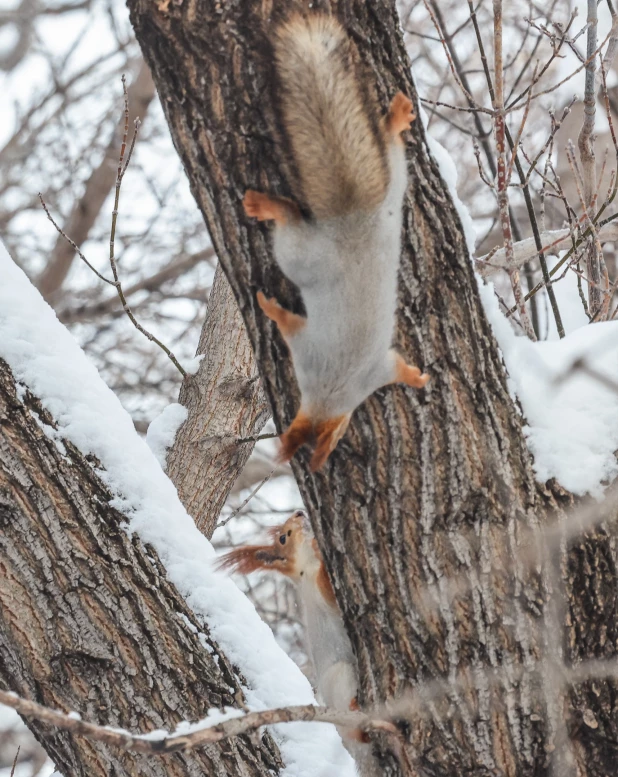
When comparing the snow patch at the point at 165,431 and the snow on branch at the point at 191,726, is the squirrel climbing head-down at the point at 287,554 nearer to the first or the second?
the snow patch at the point at 165,431

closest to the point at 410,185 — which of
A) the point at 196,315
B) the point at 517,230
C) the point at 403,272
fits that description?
the point at 403,272

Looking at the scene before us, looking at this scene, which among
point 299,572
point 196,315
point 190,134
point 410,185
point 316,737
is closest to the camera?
point 190,134

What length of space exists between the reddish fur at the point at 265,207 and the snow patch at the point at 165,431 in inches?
85.3

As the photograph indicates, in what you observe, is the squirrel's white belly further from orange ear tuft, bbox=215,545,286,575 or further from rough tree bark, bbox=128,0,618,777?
orange ear tuft, bbox=215,545,286,575

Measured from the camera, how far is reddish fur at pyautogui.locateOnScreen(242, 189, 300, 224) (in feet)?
5.17

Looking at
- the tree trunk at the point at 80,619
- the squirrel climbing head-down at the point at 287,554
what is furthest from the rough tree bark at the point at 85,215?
the tree trunk at the point at 80,619

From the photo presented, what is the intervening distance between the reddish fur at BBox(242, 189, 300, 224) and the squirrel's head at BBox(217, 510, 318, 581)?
1.56 m

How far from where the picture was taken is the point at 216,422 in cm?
360

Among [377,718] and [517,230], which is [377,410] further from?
[517,230]

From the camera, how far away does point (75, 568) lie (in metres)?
1.96

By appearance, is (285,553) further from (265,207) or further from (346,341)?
(265,207)

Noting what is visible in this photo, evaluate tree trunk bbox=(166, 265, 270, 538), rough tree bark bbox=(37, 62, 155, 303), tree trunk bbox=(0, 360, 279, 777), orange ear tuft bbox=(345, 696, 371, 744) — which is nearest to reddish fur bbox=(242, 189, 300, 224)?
tree trunk bbox=(0, 360, 279, 777)

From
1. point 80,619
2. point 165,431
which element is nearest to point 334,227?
point 80,619

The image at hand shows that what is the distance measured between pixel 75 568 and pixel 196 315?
6.55 meters
